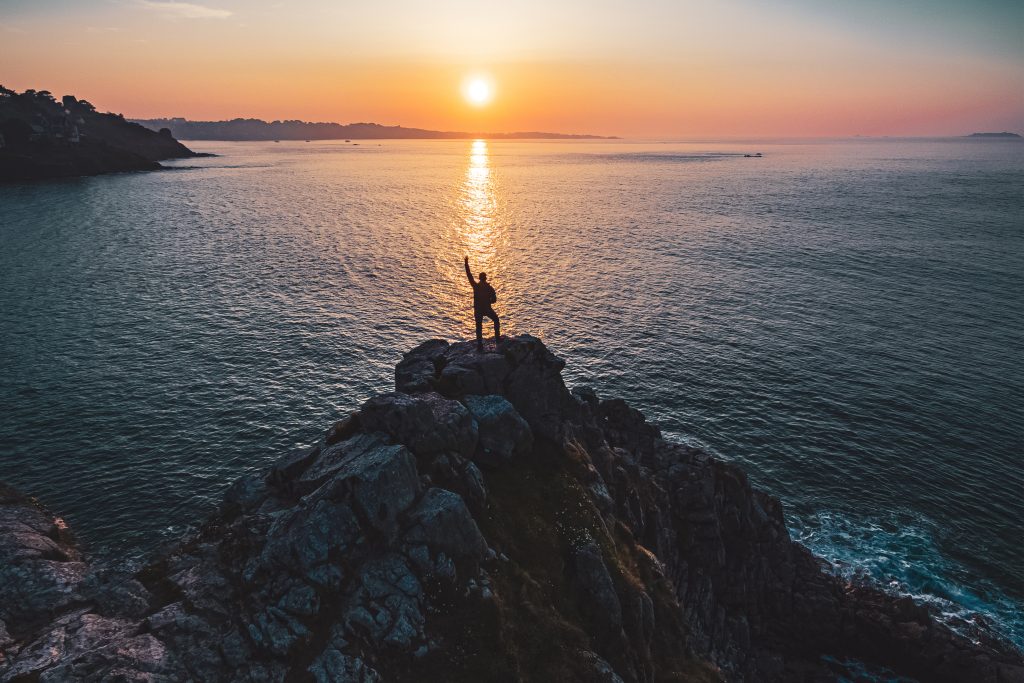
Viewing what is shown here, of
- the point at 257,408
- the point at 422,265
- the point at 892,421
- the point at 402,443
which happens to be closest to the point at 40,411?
the point at 257,408

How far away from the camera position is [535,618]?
22344 millimetres

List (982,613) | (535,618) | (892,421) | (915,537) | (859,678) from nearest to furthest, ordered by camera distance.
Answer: (535,618) < (859,678) < (982,613) < (915,537) < (892,421)

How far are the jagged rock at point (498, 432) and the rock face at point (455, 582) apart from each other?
0.10m

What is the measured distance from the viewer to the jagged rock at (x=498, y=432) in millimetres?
28466

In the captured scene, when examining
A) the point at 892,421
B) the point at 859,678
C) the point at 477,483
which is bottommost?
the point at 859,678

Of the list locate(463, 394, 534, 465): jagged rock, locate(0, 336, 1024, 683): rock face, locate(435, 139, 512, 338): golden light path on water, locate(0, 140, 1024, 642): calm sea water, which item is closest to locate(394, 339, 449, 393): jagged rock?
locate(0, 336, 1024, 683): rock face

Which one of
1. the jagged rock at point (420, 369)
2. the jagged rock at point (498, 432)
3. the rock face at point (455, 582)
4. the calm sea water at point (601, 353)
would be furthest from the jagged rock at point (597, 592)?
the calm sea water at point (601, 353)

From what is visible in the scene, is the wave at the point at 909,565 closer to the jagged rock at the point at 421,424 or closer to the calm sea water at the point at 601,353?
the calm sea water at the point at 601,353

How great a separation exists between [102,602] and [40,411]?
39.4 meters

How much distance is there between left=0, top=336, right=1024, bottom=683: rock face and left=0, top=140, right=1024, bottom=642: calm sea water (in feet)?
22.9

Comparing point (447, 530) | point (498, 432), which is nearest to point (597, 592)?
point (447, 530)

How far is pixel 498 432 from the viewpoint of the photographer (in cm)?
2883

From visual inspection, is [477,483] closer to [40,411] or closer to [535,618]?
[535,618]

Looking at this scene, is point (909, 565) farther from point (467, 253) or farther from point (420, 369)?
point (467, 253)
